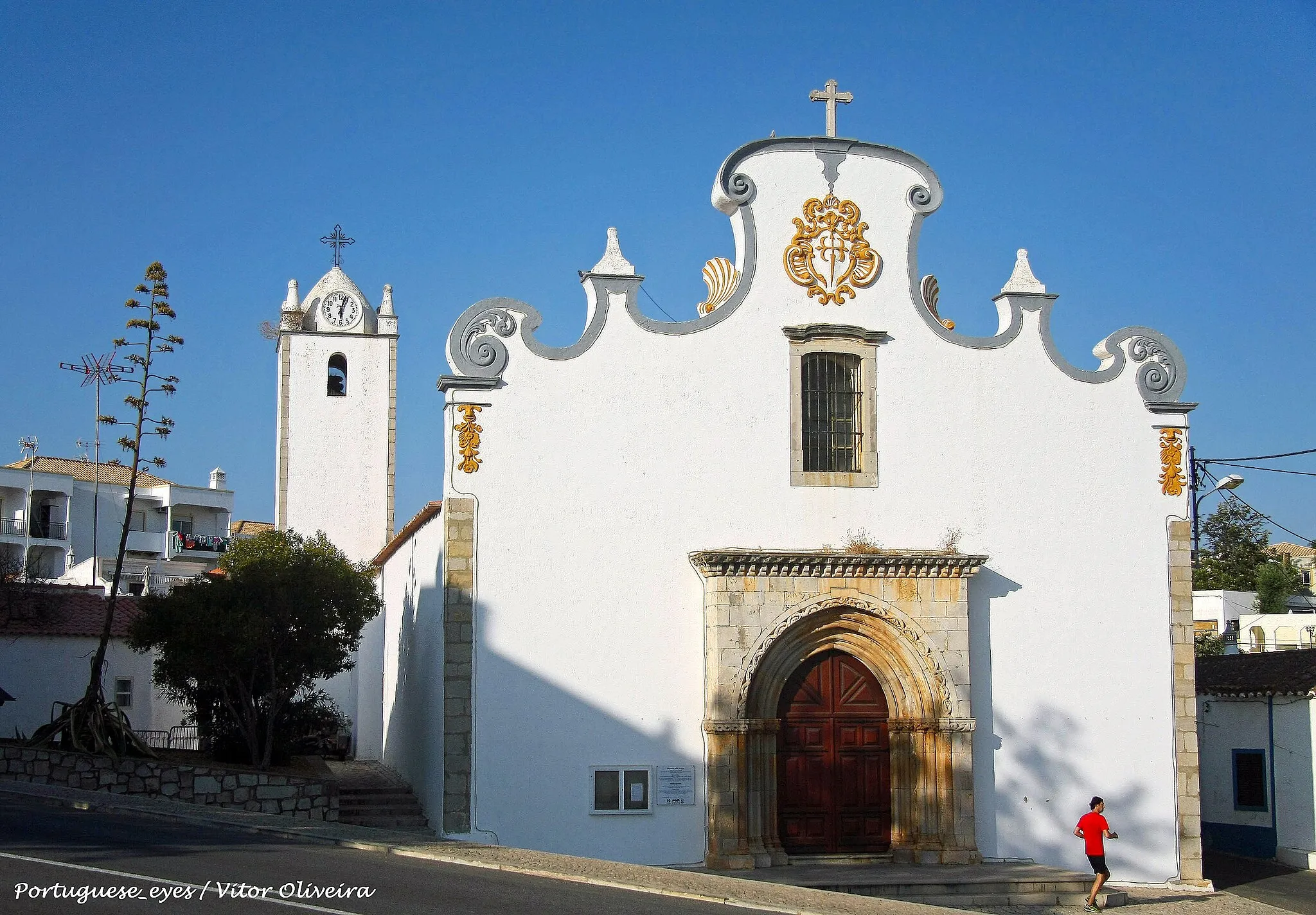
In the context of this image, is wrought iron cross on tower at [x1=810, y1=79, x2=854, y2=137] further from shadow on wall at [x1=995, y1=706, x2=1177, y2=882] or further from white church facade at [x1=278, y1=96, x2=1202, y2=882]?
shadow on wall at [x1=995, y1=706, x2=1177, y2=882]

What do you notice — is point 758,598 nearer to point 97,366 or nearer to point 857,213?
point 857,213

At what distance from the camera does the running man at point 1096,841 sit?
15.8 m

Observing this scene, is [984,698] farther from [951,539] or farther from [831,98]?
[831,98]

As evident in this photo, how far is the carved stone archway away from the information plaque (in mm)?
242

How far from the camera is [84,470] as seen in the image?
58438 millimetres

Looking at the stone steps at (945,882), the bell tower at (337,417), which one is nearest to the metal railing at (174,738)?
the bell tower at (337,417)

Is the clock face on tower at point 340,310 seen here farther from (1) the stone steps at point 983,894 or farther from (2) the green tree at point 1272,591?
(2) the green tree at point 1272,591

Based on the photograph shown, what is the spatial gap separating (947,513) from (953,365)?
1.95 meters

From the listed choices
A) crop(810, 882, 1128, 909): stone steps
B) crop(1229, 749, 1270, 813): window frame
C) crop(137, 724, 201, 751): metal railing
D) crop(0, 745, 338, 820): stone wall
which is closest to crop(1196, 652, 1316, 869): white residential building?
crop(1229, 749, 1270, 813): window frame

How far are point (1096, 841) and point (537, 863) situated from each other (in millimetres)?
6508

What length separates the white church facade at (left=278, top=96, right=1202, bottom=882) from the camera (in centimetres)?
1648

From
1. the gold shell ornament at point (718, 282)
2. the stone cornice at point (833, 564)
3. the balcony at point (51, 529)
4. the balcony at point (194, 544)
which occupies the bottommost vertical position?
the stone cornice at point (833, 564)

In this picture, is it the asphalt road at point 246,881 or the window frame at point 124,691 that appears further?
the window frame at point 124,691

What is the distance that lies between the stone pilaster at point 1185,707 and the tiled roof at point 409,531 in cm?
960
